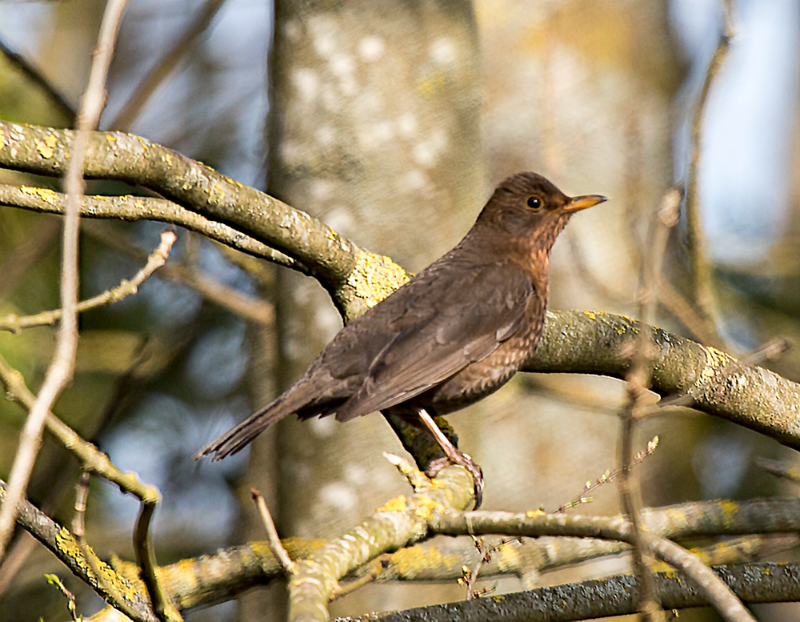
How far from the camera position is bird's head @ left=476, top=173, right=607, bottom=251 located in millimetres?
4598

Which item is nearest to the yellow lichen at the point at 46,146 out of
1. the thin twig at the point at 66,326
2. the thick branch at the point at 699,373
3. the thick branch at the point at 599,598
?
the thin twig at the point at 66,326

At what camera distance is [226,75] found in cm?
807

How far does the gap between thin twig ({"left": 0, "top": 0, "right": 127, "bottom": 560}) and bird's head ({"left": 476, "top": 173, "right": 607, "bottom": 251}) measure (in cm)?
301

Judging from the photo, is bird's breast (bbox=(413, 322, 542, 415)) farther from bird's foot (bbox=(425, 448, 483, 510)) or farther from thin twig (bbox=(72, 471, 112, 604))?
thin twig (bbox=(72, 471, 112, 604))

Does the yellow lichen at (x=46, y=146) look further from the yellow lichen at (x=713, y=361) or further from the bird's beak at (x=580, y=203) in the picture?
→ the bird's beak at (x=580, y=203)

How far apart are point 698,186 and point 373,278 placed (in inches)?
56.1

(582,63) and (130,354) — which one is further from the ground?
(582,63)

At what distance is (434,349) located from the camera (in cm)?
402

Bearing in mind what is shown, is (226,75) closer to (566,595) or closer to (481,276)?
(481,276)

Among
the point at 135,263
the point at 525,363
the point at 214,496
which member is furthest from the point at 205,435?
the point at 525,363

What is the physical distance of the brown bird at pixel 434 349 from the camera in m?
3.73

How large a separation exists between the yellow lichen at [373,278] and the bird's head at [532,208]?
0.72 metres

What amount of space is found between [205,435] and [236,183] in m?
3.68

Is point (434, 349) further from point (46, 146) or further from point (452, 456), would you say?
point (46, 146)
